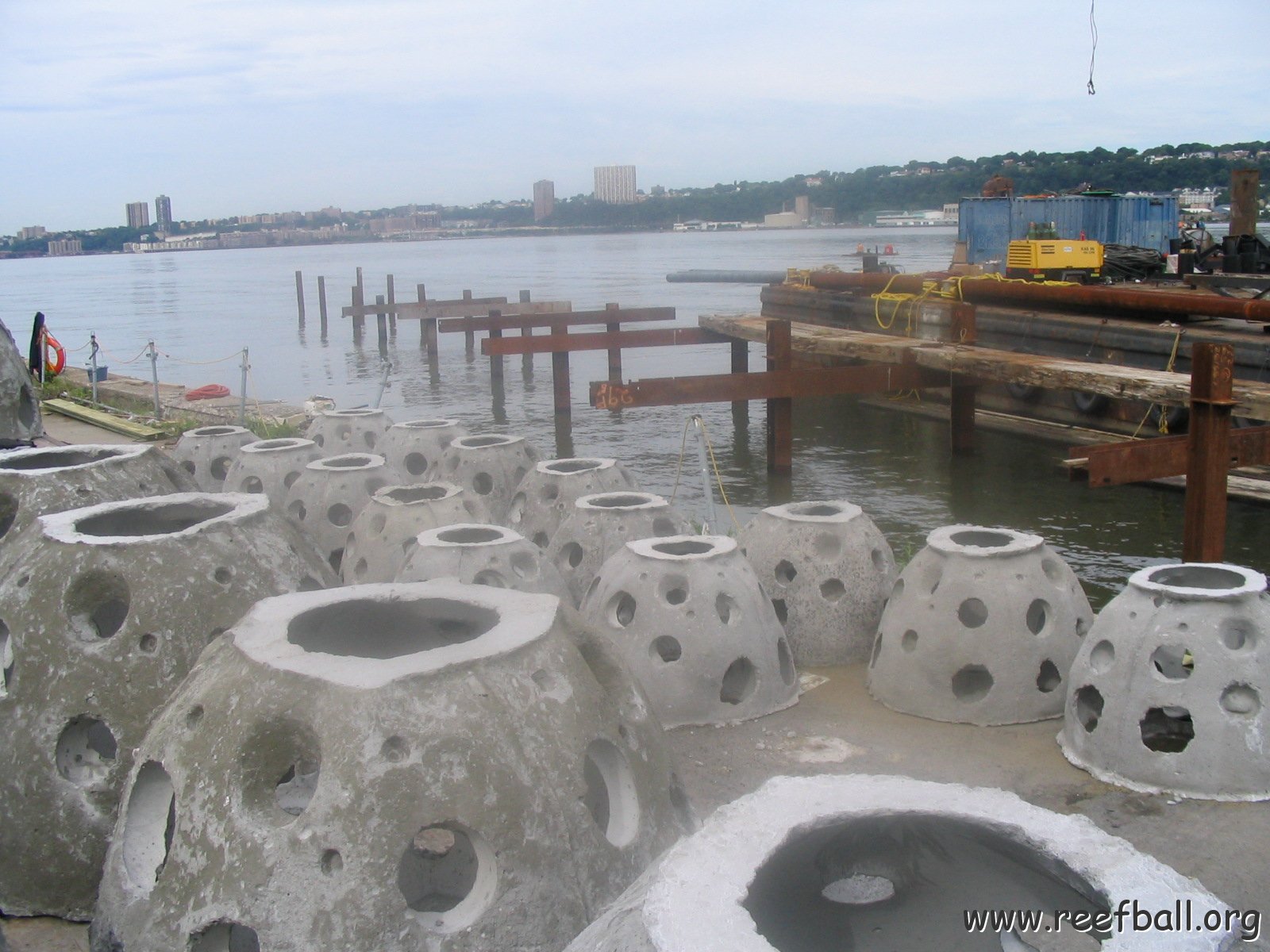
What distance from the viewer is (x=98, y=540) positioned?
5691mm

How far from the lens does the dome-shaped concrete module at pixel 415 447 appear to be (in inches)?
508

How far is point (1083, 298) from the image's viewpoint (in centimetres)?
1861

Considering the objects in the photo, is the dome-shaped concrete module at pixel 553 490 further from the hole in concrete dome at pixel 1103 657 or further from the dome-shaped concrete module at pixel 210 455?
the hole in concrete dome at pixel 1103 657

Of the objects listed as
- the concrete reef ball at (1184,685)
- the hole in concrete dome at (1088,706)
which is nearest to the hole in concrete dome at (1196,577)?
the concrete reef ball at (1184,685)

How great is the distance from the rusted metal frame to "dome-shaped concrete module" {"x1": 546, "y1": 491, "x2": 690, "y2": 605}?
1342cm

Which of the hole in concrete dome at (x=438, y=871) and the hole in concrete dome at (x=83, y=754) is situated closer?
the hole in concrete dome at (x=438, y=871)

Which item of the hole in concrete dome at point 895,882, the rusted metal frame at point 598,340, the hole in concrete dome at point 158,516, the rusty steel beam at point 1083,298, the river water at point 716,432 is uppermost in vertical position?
the rusty steel beam at point 1083,298

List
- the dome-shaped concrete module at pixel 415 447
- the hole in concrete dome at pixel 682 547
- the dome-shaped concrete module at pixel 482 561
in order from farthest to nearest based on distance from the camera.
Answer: the dome-shaped concrete module at pixel 415 447
the hole in concrete dome at pixel 682 547
the dome-shaped concrete module at pixel 482 561

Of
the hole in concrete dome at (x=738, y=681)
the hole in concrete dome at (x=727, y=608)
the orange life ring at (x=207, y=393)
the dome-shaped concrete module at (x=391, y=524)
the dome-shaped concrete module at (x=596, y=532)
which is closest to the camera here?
the hole in concrete dome at (x=727, y=608)

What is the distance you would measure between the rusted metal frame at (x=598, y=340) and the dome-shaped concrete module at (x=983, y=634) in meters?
15.3

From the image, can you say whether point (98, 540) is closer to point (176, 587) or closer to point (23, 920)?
point (176, 587)

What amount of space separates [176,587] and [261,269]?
174585 millimetres

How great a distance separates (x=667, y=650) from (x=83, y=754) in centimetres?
366

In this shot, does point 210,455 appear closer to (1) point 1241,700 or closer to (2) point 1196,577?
(2) point 1196,577
